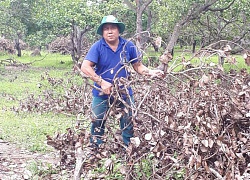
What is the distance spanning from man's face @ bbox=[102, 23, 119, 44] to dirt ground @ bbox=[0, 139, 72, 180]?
5.16ft

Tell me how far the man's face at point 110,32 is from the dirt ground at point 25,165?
1.57m

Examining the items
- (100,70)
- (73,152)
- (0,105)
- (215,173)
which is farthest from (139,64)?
(0,105)

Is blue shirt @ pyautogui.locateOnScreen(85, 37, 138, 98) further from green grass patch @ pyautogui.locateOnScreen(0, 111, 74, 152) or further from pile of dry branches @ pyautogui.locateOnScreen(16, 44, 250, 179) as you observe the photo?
green grass patch @ pyautogui.locateOnScreen(0, 111, 74, 152)

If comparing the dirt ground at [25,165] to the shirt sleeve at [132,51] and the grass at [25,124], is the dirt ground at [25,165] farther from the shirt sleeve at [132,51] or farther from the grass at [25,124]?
the shirt sleeve at [132,51]

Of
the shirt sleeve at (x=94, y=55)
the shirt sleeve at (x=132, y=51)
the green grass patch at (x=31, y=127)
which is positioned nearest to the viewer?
the shirt sleeve at (x=94, y=55)

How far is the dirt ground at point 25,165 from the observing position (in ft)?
15.1

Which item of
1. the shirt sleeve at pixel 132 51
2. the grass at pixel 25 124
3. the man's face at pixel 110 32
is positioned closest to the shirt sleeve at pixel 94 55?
the man's face at pixel 110 32

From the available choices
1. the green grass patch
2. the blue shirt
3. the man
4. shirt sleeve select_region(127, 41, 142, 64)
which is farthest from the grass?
shirt sleeve select_region(127, 41, 142, 64)

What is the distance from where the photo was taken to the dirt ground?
15.1 ft

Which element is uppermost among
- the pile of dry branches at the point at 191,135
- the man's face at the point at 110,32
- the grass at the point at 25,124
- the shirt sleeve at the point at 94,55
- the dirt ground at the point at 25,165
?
the man's face at the point at 110,32

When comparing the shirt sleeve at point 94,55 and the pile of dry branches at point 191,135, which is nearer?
the pile of dry branches at point 191,135

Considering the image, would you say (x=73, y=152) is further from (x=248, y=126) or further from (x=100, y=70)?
(x=248, y=126)

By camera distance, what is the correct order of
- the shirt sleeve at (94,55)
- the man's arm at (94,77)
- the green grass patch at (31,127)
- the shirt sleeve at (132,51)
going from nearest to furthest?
the man's arm at (94,77) → the shirt sleeve at (94,55) → the shirt sleeve at (132,51) → the green grass patch at (31,127)

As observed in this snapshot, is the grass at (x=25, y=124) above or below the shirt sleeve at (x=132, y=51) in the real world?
below
